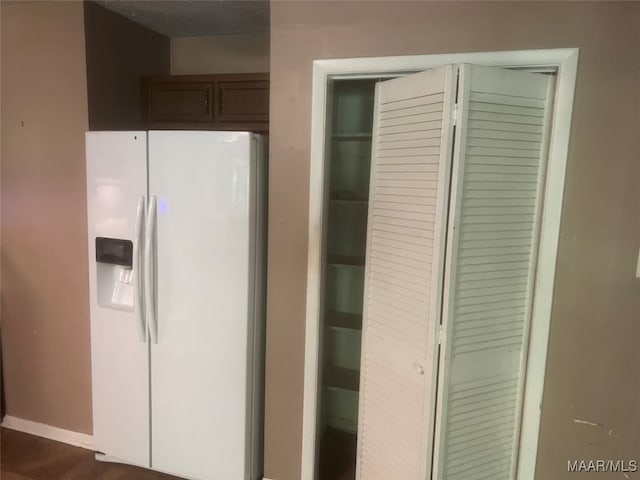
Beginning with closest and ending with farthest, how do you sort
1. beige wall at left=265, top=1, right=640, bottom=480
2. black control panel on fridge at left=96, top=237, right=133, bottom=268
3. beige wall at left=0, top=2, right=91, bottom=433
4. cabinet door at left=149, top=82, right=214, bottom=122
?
beige wall at left=265, top=1, right=640, bottom=480
black control panel on fridge at left=96, top=237, right=133, bottom=268
beige wall at left=0, top=2, right=91, bottom=433
cabinet door at left=149, top=82, right=214, bottom=122

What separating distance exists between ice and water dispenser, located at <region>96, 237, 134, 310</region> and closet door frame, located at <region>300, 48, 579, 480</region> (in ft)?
3.03

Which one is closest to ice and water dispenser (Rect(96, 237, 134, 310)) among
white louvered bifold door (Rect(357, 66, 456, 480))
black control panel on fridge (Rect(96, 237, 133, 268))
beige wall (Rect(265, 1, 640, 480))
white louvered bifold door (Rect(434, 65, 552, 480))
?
black control panel on fridge (Rect(96, 237, 133, 268))

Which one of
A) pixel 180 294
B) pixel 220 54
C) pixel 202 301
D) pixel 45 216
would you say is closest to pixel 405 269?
pixel 202 301

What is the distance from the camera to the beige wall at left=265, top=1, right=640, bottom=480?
1.61 metres

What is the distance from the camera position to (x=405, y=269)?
5.85 feet

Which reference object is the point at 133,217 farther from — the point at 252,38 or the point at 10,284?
the point at 252,38

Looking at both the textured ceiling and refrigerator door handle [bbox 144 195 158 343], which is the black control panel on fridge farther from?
the textured ceiling

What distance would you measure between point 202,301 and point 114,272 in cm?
56

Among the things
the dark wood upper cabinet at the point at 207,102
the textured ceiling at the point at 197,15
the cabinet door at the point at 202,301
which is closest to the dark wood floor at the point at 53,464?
the cabinet door at the point at 202,301

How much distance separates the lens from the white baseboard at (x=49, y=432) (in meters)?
2.57

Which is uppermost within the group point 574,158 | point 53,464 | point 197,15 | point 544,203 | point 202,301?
point 197,15

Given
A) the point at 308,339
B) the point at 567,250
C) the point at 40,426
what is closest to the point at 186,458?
the point at 308,339

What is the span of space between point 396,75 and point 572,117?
0.70 m

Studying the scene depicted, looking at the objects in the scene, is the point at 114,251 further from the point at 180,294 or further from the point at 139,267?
the point at 180,294
